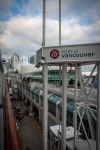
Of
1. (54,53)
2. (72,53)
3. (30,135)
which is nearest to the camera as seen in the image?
(72,53)

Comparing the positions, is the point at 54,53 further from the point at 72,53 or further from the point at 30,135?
the point at 30,135

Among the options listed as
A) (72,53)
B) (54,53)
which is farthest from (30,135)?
(72,53)

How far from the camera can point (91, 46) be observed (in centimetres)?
575

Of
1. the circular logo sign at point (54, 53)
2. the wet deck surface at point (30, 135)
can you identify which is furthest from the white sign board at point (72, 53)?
the wet deck surface at point (30, 135)

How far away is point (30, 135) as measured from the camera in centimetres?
2058

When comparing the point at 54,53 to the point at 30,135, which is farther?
the point at 30,135

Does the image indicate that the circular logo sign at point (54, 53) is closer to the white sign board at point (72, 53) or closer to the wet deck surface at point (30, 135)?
the white sign board at point (72, 53)

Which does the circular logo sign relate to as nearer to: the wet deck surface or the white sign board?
the white sign board

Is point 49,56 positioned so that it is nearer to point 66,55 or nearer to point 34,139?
point 66,55

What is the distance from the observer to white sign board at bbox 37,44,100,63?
5734 millimetres

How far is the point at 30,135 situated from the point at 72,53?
18.5 m

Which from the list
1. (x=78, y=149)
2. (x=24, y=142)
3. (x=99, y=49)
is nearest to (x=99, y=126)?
(x=78, y=149)

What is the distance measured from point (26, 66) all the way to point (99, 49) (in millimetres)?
85956

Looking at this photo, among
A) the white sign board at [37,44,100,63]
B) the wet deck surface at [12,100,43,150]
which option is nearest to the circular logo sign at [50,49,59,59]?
the white sign board at [37,44,100,63]
